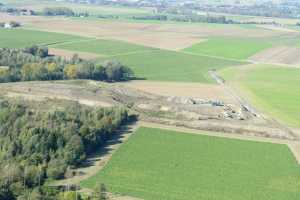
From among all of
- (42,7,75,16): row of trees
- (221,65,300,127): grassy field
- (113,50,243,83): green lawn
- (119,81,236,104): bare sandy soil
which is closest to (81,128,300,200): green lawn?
(221,65,300,127): grassy field

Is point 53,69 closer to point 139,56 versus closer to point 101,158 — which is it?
point 139,56

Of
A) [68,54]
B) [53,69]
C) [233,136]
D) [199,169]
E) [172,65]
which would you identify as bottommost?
[233,136]

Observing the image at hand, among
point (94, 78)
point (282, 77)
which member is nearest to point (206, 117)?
point (94, 78)

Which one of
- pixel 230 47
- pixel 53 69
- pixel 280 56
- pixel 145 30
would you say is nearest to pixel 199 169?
pixel 53 69

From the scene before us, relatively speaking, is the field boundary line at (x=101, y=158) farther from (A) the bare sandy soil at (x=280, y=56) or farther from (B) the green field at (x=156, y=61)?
(A) the bare sandy soil at (x=280, y=56)

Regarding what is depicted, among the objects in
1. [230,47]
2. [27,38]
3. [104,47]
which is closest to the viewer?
[104,47]

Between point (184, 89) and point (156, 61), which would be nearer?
point (184, 89)

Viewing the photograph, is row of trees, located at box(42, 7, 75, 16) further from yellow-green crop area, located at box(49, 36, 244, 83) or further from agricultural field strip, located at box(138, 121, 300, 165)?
agricultural field strip, located at box(138, 121, 300, 165)

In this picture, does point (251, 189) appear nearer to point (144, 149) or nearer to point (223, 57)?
point (144, 149)

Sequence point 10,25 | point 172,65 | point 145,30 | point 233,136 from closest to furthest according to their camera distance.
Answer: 1. point 233,136
2. point 172,65
3. point 10,25
4. point 145,30
